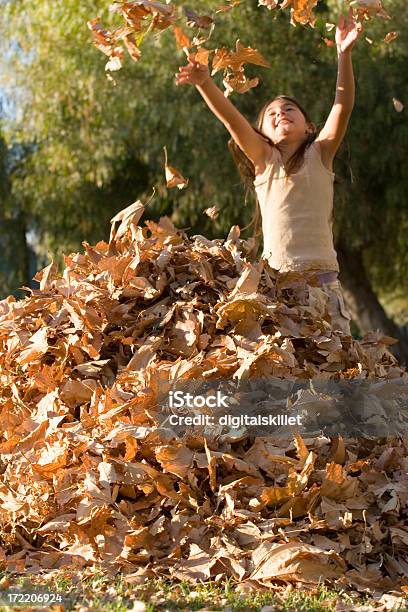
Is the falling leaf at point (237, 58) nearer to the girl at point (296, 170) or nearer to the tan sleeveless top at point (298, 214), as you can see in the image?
the girl at point (296, 170)

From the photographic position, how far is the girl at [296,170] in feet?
13.7

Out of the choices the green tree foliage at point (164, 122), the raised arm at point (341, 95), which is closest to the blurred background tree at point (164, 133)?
the green tree foliage at point (164, 122)

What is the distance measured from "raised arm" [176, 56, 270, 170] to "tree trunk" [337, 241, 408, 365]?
7.00m

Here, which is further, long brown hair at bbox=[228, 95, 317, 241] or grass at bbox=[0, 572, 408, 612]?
long brown hair at bbox=[228, 95, 317, 241]

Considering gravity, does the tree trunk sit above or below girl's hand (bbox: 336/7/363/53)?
below

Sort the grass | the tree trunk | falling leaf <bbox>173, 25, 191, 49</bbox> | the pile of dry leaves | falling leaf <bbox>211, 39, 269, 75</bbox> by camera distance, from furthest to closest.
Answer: the tree trunk
falling leaf <bbox>211, 39, 269, 75</bbox>
falling leaf <bbox>173, 25, 191, 49</bbox>
the pile of dry leaves
the grass

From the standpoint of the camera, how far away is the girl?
165 inches

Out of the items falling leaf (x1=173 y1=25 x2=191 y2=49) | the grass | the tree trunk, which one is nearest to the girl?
falling leaf (x1=173 y1=25 x2=191 y2=49)

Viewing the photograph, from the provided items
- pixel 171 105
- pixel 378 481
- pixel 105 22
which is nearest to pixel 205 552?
pixel 378 481

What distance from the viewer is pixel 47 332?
3766 millimetres

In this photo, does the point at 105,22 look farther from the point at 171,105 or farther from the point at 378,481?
the point at 378,481

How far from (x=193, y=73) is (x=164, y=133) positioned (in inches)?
250

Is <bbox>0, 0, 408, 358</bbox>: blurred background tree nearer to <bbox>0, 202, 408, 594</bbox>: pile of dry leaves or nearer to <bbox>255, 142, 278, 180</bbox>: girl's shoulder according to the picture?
<bbox>255, 142, 278, 180</bbox>: girl's shoulder

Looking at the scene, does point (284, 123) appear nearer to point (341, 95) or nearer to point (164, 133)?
point (341, 95)
